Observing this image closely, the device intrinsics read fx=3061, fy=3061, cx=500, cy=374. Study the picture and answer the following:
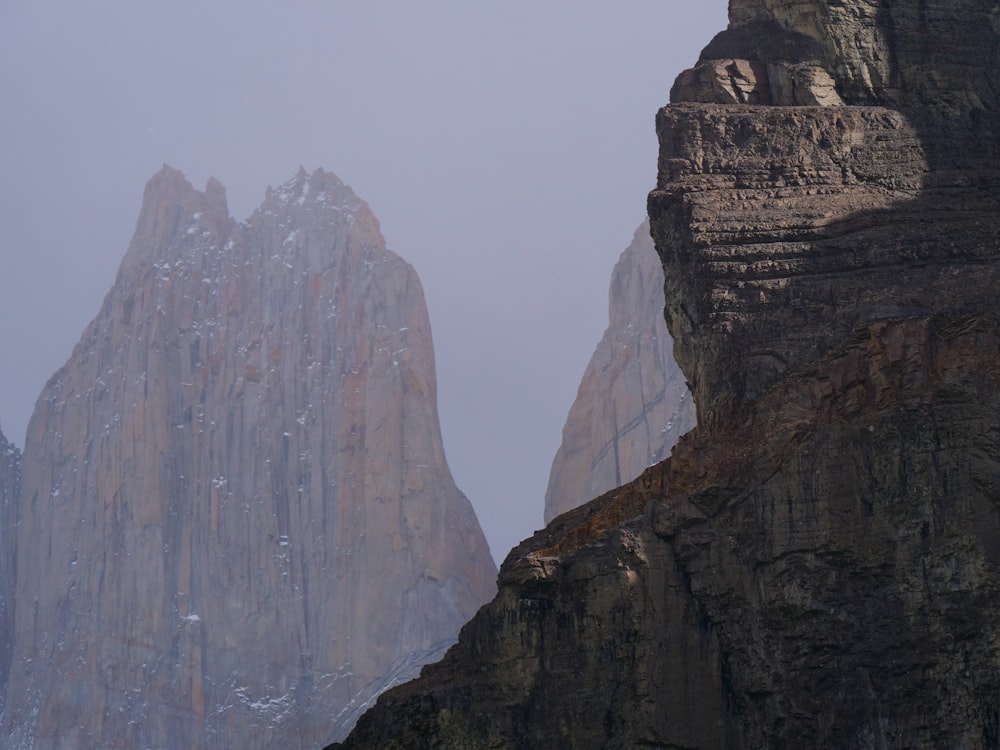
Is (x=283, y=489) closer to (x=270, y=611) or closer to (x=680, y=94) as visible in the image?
(x=270, y=611)

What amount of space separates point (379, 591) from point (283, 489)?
26.3 ft

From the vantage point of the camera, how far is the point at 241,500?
141 m

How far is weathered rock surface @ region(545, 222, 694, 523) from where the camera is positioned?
13000cm

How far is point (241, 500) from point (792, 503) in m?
86.3

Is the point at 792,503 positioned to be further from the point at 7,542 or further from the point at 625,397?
the point at 7,542

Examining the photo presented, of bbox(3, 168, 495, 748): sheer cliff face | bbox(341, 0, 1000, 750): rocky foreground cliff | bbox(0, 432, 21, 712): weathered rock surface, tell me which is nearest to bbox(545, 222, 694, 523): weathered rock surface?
bbox(3, 168, 495, 748): sheer cliff face

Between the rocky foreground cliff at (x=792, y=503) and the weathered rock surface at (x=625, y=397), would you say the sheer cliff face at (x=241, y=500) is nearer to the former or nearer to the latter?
the weathered rock surface at (x=625, y=397)

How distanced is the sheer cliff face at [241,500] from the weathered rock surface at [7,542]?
1.28m

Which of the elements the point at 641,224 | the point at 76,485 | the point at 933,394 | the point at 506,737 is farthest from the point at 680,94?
the point at 76,485

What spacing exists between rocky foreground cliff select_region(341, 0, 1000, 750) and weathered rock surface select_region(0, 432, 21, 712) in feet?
286

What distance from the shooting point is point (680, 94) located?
6450cm

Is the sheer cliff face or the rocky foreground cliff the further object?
the sheer cliff face

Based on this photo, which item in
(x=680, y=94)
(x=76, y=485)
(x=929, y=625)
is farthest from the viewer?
(x=76, y=485)

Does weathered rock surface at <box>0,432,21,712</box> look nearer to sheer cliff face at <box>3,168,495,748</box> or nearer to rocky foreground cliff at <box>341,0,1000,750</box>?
sheer cliff face at <box>3,168,495,748</box>
